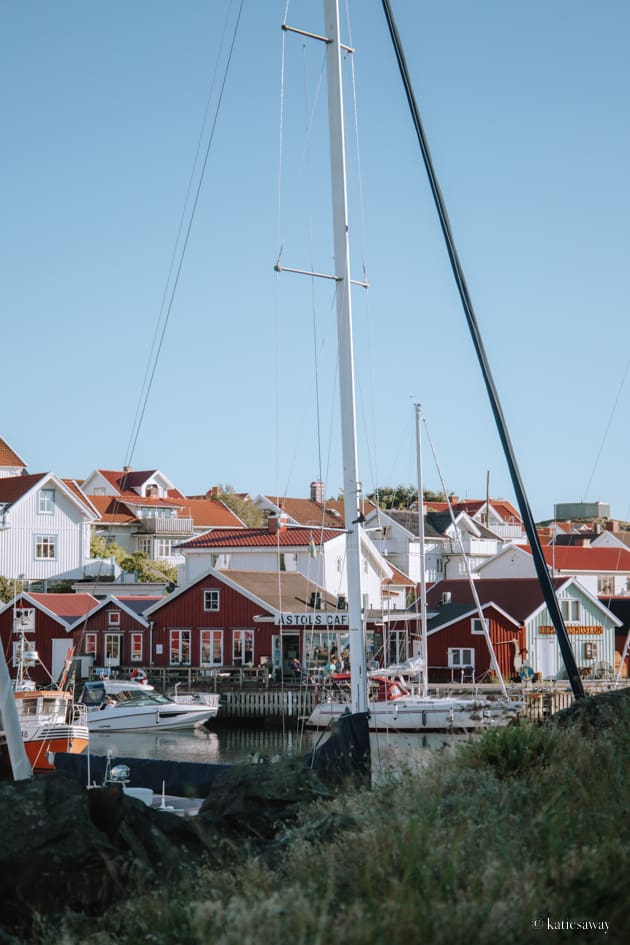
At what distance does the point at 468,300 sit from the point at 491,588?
41.1m

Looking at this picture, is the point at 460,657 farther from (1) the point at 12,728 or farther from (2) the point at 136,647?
(1) the point at 12,728

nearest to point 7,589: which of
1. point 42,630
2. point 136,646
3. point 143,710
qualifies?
point 42,630

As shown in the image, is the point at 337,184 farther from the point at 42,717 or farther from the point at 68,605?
the point at 68,605

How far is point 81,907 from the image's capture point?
30.2 ft

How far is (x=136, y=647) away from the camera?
58.7 metres

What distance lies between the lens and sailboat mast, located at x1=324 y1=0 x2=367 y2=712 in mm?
18094

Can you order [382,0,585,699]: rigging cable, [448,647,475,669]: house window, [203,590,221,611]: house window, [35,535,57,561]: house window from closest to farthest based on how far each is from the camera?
[382,0,585,699]: rigging cable, [448,647,475,669]: house window, [203,590,221,611]: house window, [35,535,57,561]: house window

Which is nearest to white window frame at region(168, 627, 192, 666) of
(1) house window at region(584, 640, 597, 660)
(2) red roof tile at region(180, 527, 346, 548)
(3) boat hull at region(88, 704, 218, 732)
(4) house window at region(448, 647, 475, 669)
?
(3) boat hull at region(88, 704, 218, 732)

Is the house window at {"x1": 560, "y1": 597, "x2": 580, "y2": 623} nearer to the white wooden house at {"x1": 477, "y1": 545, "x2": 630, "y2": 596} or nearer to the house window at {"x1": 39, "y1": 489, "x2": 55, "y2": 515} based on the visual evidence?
the white wooden house at {"x1": 477, "y1": 545, "x2": 630, "y2": 596}

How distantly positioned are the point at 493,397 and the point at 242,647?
4081 cm

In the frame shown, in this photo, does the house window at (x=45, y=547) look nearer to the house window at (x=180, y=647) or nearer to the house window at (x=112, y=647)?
the house window at (x=112, y=647)

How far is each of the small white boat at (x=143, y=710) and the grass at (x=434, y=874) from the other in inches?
1562

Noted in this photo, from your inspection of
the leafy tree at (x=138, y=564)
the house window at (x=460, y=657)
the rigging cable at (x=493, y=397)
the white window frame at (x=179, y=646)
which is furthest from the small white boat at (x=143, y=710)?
the rigging cable at (x=493, y=397)

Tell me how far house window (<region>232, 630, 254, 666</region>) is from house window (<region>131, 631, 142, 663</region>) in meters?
5.67
